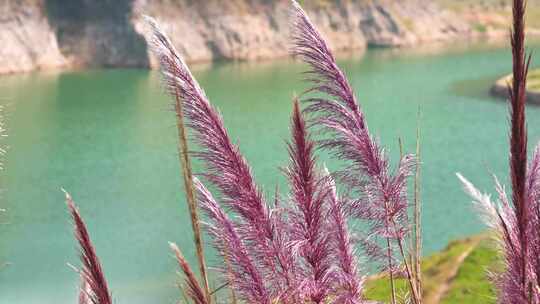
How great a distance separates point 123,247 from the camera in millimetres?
24250

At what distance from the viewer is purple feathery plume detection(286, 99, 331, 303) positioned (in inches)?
123

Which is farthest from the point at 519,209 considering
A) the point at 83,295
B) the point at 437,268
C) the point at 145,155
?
the point at 145,155

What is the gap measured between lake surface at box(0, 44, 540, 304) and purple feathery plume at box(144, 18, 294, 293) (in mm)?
236

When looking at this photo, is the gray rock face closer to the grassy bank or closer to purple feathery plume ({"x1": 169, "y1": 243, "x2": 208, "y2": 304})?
the grassy bank

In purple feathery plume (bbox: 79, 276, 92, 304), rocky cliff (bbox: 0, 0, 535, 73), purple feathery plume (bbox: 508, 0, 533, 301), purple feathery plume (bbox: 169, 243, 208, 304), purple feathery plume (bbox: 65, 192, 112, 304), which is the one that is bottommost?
rocky cliff (bbox: 0, 0, 535, 73)

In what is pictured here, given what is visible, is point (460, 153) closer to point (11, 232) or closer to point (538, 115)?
point (538, 115)

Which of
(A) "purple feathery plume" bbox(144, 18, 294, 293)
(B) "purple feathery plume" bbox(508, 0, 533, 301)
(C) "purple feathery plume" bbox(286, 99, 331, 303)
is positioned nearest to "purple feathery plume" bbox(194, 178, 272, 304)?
(A) "purple feathery plume" bbox(144, 18, 294, 293)

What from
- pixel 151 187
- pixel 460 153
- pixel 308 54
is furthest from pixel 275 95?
pixel 308 54

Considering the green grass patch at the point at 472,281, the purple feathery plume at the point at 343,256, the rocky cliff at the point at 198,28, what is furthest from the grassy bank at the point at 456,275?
the rocky cliff at the point at 198,28

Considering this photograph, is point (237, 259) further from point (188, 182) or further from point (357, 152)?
point (357, 152)

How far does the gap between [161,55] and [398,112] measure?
150 feet

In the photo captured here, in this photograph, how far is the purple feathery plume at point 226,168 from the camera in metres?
2.90

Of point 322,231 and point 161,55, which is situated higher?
point 161,55

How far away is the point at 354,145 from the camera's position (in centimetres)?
326
